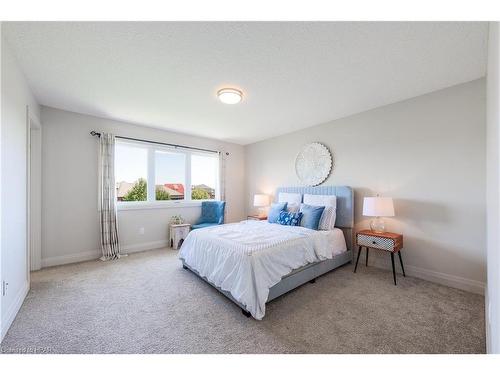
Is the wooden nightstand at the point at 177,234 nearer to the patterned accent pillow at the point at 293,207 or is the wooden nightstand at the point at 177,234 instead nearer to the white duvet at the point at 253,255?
the white duvet at the point at 253,255

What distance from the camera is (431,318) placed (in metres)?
1.88

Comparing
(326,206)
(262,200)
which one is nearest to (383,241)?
(326,206)

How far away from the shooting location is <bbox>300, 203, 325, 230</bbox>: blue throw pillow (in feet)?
10.1

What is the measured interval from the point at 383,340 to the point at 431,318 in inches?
26.5

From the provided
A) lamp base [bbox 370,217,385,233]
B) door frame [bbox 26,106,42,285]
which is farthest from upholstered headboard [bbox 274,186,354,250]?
door frame [bbox 26,106,42,285]

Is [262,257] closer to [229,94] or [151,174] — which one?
[229,94]

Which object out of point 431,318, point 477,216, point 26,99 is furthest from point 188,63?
point 477,216

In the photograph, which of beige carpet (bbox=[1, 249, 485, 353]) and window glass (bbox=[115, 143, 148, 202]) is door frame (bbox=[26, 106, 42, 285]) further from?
window glass (bbox=[115, 143, 148, 202])

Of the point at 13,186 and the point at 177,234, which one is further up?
the point at 13,186

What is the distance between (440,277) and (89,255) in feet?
16.8

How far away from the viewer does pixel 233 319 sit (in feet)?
6.16

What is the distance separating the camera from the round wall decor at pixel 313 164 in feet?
12.3

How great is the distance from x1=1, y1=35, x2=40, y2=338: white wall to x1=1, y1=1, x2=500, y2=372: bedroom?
3 cm
